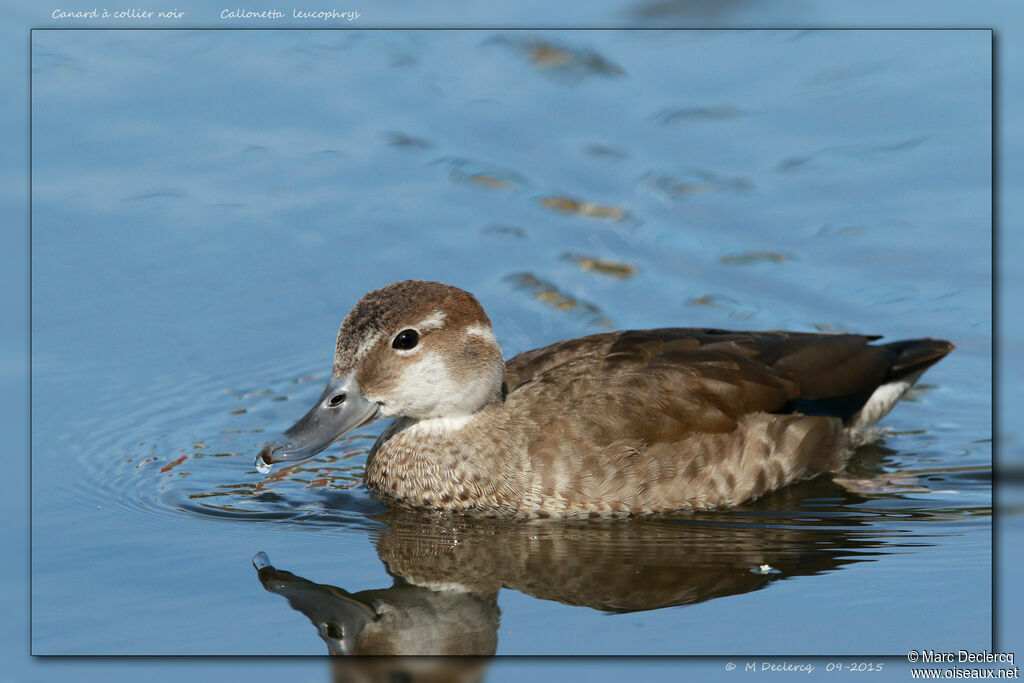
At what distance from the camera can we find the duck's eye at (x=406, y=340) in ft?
32.0

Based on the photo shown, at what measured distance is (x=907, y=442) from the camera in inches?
464

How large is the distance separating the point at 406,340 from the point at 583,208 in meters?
5.72

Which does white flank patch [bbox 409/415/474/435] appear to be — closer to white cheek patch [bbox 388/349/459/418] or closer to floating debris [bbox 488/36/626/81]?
white cheek patch [bbox 388/349/459/418]

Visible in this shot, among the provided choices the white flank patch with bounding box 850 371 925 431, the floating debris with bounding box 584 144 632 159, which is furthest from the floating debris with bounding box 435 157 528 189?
the white flank patch with bounding box 850 371 925 431

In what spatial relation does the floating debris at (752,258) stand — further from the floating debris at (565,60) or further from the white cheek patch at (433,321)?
the white cheek patch at (433,321)

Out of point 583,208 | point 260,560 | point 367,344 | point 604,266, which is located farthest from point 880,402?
point 260,560

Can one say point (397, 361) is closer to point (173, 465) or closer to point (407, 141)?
point (173, 465)

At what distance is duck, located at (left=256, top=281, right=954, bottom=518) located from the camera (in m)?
9.86

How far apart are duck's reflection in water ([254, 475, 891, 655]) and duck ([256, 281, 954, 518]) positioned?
0.20 m

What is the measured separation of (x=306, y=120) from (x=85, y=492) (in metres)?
6.57

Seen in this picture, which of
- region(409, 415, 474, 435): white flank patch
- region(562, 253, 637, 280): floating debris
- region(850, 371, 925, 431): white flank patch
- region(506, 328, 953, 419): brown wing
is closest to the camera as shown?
region(409, 415, 474, 435): white flank patch

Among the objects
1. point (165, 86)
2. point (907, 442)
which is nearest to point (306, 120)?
point (165, 86)

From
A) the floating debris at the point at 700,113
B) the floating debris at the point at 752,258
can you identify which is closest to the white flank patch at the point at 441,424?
the floating debris at the point at 752,258

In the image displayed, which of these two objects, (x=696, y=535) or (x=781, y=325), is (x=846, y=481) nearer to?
(x=696, y=535)
